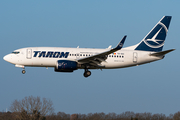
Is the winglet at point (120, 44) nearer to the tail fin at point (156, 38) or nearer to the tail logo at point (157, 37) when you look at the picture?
the tail fin at point (156, 38)

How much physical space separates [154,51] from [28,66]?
19.8 m

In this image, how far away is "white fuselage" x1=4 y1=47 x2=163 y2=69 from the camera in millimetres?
44656

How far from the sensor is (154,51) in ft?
164

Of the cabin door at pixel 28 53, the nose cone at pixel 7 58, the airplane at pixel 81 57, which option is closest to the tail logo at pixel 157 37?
the airplane at pixel 81 57

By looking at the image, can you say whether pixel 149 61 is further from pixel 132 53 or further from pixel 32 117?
pixel 32 117

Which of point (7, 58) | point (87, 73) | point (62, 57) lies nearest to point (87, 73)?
point (87, 73)

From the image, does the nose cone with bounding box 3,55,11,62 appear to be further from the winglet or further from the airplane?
the winglet

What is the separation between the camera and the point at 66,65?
4403 centimetres

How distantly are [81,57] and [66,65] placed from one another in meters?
2.97

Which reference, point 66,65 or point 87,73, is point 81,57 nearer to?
point 87,73

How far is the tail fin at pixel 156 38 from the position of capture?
50.2 metres

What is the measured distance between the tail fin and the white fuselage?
246 cm

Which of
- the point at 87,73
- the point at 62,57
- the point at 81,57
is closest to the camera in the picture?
the point at 62,57

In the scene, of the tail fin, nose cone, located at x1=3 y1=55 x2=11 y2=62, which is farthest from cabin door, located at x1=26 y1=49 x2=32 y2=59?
the tail fin
